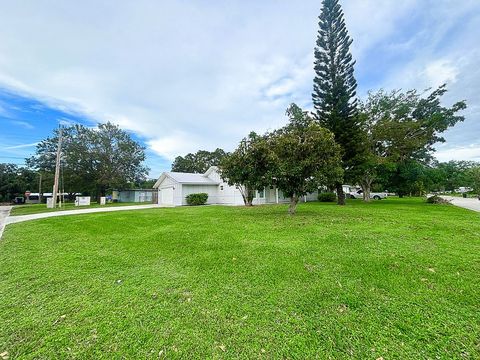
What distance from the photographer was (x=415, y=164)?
775 inches

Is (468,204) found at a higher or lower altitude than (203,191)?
lower

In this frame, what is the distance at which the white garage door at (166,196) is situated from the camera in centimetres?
2164

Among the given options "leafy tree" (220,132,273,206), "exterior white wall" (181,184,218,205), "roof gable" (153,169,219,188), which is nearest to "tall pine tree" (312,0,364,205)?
"leafy tree" (220,132,273,206)

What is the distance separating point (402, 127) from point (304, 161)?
15341mm

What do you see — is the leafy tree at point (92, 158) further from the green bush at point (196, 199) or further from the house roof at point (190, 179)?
the green bush at point (196, 199)

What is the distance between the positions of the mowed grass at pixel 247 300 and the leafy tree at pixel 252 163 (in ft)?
16.4

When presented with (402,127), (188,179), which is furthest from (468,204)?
(188,179)

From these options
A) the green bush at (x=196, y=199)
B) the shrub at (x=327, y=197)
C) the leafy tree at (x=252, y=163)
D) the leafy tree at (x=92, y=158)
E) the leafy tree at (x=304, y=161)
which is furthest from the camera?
the leafy tree at (x=92, y=158)

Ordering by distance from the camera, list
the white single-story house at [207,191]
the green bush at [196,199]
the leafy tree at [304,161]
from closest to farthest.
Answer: the leafy tree at [304,161] < the green bush at [196,199] < the white single-story house at [207,191]

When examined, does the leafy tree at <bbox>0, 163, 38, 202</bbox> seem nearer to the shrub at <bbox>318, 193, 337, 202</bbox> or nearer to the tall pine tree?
the shrub at <bbox>318, 193, 337, 202</bbox>

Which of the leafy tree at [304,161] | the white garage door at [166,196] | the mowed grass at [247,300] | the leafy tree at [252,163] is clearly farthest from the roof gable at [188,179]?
the mowed grass at [247,300]

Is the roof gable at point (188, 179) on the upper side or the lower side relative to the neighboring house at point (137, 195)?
upper

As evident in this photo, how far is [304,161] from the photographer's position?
941cm

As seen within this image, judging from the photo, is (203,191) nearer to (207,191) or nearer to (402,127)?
(207,191)
